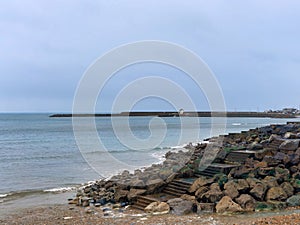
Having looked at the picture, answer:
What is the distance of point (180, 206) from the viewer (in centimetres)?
1271

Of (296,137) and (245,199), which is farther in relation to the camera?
(296,137)

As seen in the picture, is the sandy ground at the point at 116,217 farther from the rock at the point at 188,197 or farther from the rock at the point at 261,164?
the rock at the point at 261,164

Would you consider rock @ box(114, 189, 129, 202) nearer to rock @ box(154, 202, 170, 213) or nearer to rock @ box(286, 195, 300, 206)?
rock @ box(154, 202, 170, 213)

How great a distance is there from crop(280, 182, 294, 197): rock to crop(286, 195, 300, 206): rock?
22.7 inches

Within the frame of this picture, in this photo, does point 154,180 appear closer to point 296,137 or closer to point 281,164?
point 281,164

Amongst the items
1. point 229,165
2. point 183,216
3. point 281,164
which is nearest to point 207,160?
point 229,165

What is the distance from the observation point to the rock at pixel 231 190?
13.1 m

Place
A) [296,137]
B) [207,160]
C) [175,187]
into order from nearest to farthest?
[175,187] < [207,160] < [296,137]

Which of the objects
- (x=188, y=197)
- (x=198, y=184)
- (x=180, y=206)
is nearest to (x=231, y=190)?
(x=198, y=184)

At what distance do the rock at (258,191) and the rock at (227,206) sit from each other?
1267 mm

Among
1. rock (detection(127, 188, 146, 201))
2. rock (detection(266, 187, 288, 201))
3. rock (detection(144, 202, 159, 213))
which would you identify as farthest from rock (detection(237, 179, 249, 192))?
rock (detection(127, 188, 146, 201))

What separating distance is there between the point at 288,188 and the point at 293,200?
114 centimetres

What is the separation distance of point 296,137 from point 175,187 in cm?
1090

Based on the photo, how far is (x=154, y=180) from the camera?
50.6ft
